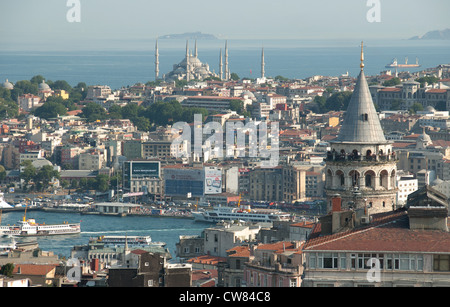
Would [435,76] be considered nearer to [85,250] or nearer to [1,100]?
[1,100]

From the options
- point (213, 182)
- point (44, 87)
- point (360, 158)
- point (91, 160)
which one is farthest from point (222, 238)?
point (44, 87)

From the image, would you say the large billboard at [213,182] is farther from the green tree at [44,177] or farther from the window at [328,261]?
the window at [328,261]

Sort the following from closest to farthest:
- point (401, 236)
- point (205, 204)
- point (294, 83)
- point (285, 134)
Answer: point (401, 236) → point (205, 204) → point (285, 134) → point (294, 83)

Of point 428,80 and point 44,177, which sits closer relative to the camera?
point 44,177

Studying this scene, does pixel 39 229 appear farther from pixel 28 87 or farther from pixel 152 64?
pixel 152 64
